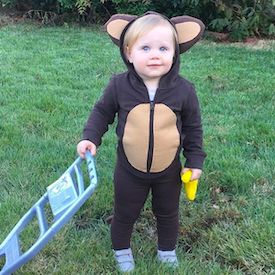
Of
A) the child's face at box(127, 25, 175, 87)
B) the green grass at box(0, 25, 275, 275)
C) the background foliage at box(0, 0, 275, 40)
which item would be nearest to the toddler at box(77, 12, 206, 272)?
the child's face at box(127, 25, 175, 87)

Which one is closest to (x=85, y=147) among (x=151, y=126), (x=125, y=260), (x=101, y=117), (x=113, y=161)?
(x=101, y=117)

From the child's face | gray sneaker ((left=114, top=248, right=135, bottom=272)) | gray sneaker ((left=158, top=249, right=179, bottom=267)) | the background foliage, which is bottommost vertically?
the background foliage

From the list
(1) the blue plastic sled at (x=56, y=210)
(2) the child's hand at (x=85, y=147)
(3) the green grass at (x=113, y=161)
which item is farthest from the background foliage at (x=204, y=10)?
(1) the blue plastic sled at (x=56, y=210)

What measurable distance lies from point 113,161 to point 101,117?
139 centimetres

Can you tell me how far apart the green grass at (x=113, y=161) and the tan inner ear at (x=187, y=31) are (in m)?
1.09

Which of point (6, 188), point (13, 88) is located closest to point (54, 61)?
point (13, 88)

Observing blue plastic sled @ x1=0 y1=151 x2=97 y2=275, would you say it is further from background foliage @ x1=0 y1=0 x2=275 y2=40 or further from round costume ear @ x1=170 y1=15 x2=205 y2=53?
background foliage @ x1=0 y1=0 x2=275 y2=40

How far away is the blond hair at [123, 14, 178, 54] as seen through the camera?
238 centimetres

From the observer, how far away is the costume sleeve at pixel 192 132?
2.50m

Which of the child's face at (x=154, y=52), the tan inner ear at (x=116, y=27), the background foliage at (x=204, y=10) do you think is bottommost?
the background foliage at (x=204, y=10)

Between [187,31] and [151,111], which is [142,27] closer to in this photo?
[187,31]

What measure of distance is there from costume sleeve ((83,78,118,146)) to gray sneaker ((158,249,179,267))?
68 centimetres

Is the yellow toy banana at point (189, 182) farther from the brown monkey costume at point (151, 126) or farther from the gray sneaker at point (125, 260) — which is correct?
the gray sneaker at point (125, 260)

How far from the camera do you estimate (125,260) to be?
9.02 feet
